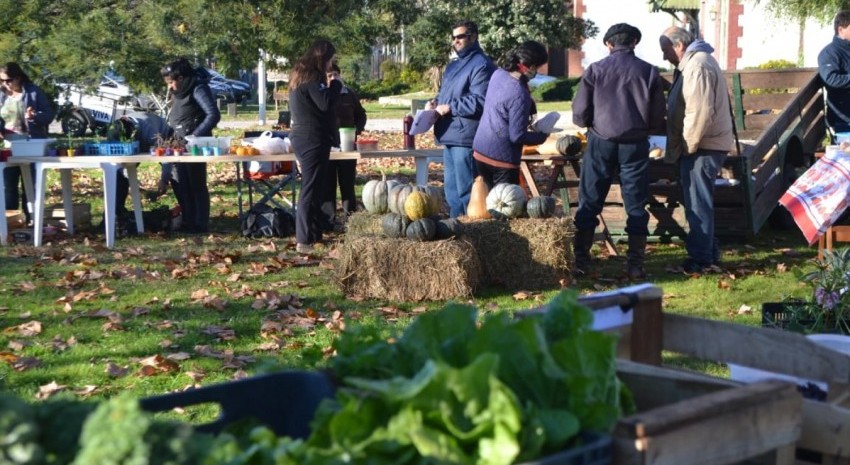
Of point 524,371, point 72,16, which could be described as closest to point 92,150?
point 72,16

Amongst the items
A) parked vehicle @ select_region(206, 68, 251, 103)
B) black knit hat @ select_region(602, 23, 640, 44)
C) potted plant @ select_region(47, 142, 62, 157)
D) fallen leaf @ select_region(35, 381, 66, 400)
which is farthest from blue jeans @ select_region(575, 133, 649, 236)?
parked vehicle @ select_region(206, 68, 251, 103)

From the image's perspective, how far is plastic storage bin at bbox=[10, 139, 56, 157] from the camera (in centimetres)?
1116

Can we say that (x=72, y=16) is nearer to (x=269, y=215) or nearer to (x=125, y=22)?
(x=125, y=22)

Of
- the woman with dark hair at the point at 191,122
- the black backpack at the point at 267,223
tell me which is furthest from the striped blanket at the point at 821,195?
the woman with dark hair at the point at 191,122

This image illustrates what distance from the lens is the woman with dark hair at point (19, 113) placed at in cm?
1253

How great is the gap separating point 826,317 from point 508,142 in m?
3.83

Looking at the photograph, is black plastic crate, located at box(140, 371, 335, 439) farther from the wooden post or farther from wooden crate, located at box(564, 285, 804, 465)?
the wooden post

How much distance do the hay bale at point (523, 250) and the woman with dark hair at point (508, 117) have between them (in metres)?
0.63

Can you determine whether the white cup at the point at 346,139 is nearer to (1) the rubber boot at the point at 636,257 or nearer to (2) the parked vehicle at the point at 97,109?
(1) the rubber boot at the point at 636,257

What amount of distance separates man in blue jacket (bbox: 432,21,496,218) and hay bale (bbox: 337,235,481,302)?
132cm

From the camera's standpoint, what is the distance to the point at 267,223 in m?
11.2

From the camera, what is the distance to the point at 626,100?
8.39 meters

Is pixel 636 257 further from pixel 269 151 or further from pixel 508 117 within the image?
pixel 269 151

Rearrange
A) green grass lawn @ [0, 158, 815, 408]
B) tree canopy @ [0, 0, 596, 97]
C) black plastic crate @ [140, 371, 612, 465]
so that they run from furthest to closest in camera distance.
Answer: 1. tree canopy @ [0, 0, 596, 97]
2. green grass lawn @ [0, 158, 815, 408]
3. black plastic crate @ [140, 371, 612, 465]
